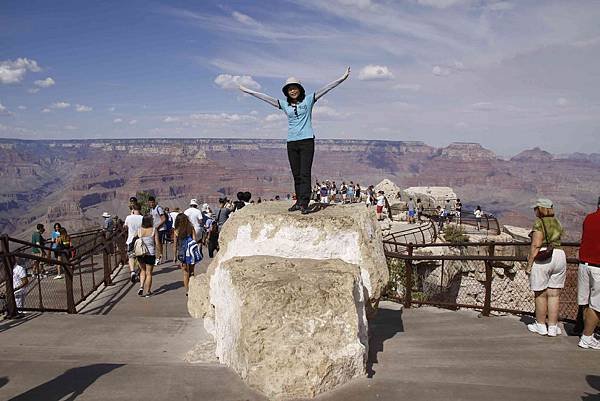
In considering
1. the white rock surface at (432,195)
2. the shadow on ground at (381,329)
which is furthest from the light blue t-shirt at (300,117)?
the white rock surface at (432,195)

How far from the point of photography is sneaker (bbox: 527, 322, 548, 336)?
4570mm

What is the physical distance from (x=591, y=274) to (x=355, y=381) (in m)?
2.66

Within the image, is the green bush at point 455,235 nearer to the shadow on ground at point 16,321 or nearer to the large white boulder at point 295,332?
the large white boulder at point 295,332

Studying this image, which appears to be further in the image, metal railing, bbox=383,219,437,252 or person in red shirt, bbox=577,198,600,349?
metal railing, bbox=383,219,437,252

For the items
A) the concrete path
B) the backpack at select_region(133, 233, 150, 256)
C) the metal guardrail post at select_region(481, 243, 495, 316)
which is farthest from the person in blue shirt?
the backpack at select_region(133, 233, 150, 256)

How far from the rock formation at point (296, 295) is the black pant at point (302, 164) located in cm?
29

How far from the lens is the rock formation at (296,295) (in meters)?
3.19

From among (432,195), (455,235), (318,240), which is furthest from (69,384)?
(432,195)

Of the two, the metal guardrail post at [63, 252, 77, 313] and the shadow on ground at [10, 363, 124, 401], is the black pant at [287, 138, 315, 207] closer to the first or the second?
the shadow on ground at [10, 363, 124, 401]

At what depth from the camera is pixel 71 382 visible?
348 centimetres

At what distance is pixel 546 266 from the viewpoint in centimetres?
452

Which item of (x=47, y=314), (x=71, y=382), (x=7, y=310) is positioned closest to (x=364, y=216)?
(x=71, y=382)

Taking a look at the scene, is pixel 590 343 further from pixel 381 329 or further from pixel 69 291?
pixel 69 291

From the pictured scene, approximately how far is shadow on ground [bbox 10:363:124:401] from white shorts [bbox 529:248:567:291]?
4235 millimetres
